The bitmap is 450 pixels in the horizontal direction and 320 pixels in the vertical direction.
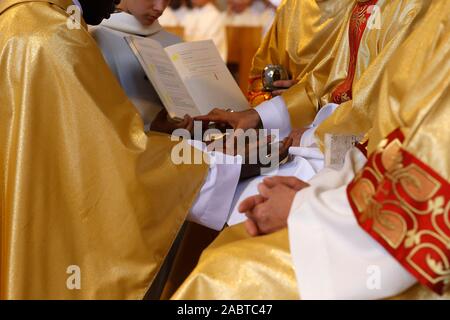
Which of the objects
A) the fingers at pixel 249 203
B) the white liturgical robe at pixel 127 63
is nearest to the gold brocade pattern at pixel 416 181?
the fingers at pixel 249 203

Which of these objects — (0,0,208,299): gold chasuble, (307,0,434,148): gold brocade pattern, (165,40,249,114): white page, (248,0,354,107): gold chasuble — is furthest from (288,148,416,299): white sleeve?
(248,0,354,107): gold chasuble

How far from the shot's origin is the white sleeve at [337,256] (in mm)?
1276

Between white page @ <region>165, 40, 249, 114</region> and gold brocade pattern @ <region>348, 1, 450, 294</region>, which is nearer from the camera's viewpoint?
gold brocade pattern @ <region>348, 1, 450, 294</region>

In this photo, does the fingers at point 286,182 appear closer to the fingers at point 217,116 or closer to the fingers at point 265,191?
the fingers at point 265,191

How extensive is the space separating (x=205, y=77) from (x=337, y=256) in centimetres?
144

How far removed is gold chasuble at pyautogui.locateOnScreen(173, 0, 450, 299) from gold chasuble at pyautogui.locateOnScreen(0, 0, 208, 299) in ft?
1.05

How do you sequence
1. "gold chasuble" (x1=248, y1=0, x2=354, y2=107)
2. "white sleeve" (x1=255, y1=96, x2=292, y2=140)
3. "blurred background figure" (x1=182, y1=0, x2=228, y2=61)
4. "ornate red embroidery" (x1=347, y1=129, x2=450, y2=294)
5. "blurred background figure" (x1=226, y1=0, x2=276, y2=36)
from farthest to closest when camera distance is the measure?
"blurred background figure" (x1=182, y1=0, x2=228, y2=61), "blurred background figure" (x1=226, y1=0, x2=276, y2=36), "gold chasuble" (x1=248, y1=0, x2=354, y2=107), "white sleeve" (x1=255, y1=96, x2=292, y2=140), "ornate red embroidery" (x1=347, y1=129, x2=450, y2=294)

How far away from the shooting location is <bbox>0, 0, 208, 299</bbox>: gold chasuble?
1.69 metres

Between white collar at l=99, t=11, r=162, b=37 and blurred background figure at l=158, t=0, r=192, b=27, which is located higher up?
white collar at l=99, t=11, r=162, b=37

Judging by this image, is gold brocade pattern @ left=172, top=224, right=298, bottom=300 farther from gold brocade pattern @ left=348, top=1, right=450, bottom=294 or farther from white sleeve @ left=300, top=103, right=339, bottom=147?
white sleeve @ left=300, top=103, right=339, bottom=147

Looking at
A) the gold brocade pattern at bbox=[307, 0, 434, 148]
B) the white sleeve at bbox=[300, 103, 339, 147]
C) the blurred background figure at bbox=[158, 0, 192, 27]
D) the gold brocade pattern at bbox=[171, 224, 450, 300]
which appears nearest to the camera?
the gold brocade pattern at bbox=[171, 224, 450, 300]

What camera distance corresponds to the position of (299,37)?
3115 millimetres

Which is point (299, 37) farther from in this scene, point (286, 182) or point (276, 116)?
point (286, 182)
